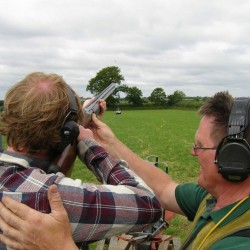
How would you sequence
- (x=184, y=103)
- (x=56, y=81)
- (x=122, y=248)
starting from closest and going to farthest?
(x=56, y=81) → (x=122, y=248) → (x=184, y=103)

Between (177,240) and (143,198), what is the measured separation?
4330mm

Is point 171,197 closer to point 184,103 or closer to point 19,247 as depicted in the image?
point 19,247

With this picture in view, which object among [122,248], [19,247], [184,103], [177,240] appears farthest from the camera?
[184,103]

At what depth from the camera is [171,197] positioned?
331 centimetres

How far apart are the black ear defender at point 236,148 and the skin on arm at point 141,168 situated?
1220 millimetres

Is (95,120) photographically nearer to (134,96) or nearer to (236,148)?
(236,148)

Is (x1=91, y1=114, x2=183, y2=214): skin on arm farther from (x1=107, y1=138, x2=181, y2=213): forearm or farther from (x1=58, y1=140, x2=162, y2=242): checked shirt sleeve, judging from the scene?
(x1=58, y1=140, x2=162, y2=242): checked shirt sleeve

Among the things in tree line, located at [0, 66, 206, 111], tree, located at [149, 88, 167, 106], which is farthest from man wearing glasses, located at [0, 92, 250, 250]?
tree, located at [149, 88, 167, 106]

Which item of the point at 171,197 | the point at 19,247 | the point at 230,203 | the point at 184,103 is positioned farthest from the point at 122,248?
the point at 184,103

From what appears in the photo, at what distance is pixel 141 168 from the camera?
3480 mm

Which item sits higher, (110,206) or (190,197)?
(110,206)

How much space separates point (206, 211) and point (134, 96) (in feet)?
335

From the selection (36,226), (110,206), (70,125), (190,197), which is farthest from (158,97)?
(36,226)

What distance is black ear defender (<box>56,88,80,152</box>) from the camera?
6.60 ft
